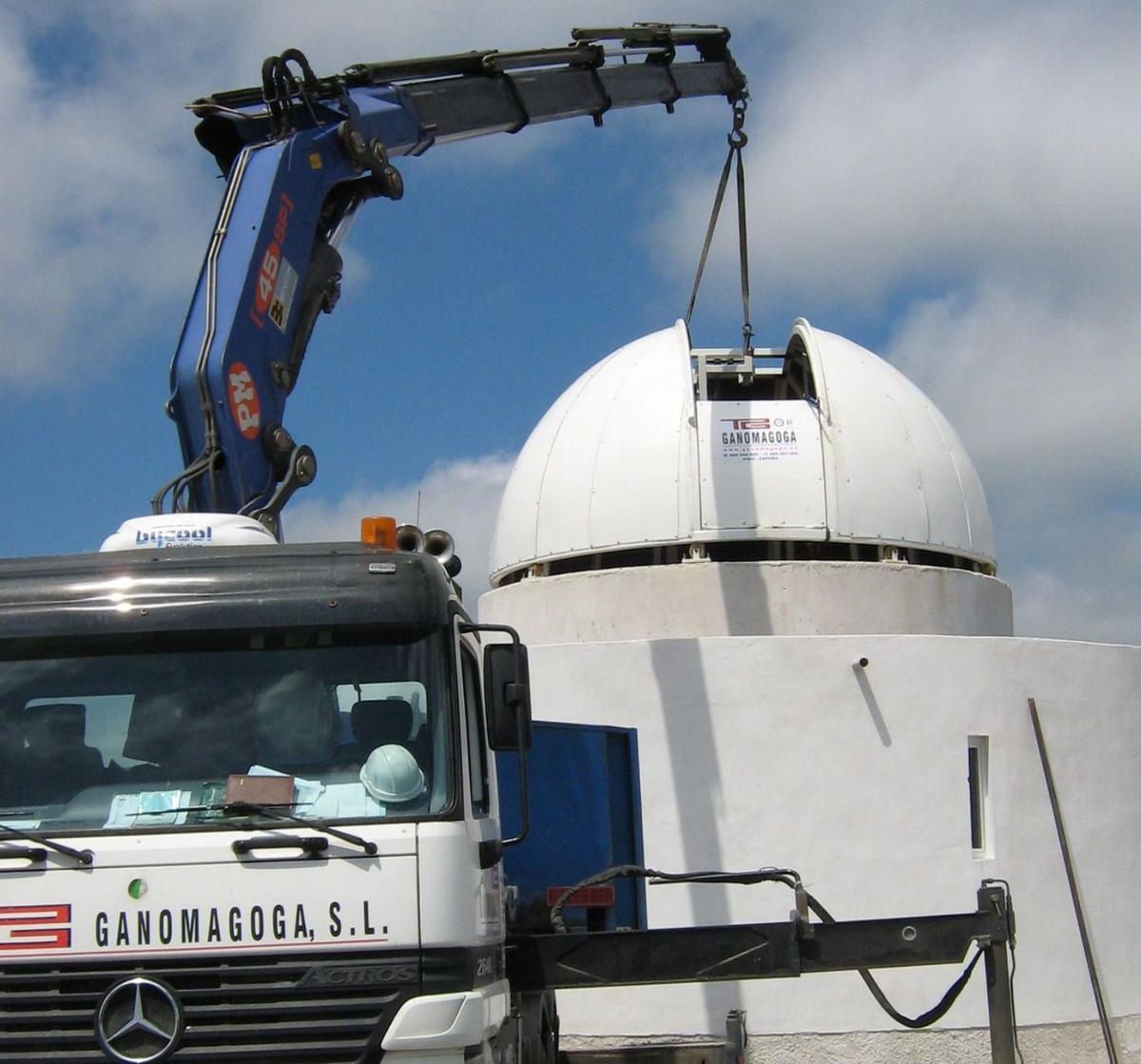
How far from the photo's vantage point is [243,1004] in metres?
5.17

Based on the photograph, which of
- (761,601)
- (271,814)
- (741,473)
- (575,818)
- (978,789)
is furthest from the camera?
(741,473)

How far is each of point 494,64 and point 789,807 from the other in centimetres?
671

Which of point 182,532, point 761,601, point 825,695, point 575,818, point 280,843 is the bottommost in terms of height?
point 280,843

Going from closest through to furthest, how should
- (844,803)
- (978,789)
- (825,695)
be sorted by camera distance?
(844,803) → (825,695) → (978,789)

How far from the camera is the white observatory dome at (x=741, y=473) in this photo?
14.3 meters

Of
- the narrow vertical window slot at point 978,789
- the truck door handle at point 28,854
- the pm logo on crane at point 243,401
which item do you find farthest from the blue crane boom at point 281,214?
the narrow vertical window slot at point 978,789

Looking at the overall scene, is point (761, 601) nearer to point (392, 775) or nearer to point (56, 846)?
point (392, 775)

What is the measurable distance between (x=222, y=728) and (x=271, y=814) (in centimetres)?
43

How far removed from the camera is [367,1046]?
16.9 ft

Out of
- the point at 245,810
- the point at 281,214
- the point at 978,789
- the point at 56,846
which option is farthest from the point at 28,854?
the point at 978,789

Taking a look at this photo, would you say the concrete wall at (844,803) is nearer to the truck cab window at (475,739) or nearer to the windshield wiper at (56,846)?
the truck cab window at (475,739)

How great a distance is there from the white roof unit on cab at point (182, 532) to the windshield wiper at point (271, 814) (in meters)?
1.67

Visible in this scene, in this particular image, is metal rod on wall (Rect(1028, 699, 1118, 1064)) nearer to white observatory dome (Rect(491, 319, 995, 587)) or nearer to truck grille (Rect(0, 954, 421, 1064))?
white observatory dome (Rect(491, 319, 995, 587))

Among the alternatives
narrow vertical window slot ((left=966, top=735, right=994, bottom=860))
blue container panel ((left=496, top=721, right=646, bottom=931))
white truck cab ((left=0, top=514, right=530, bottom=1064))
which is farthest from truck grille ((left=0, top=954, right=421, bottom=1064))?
narrow vertical window slot ((left=966, top=735, right=994, bottom=860))
